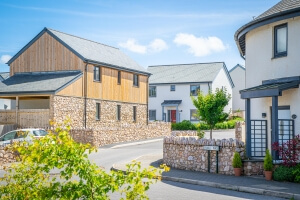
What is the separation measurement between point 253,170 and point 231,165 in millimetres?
864

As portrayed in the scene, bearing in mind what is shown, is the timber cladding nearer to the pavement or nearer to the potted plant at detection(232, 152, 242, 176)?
the pavement

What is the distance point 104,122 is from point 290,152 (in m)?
22.8

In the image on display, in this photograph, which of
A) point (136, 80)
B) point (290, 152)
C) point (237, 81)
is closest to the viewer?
point (290, 152)

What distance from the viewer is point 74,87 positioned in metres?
32.3

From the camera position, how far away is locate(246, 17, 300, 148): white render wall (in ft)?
53.4

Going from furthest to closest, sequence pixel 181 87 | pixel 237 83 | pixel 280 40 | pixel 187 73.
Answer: pixel 237 83 → pixel 187 73 → pixel 181 87 → pixel 280 40

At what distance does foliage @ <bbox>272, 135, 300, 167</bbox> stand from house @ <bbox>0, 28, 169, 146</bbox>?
16.0m

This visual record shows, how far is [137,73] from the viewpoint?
132 ft

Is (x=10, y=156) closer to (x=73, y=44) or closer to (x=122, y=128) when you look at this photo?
(x=122, y=128)

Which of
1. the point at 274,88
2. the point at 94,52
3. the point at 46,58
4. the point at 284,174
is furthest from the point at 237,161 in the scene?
the point at 94,52

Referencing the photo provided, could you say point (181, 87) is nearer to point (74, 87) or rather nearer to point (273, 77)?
point (74, 87)

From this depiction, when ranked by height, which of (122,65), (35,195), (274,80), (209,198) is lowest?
(209,198)

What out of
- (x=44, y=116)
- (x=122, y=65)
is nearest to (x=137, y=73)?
(x=122, y=65)

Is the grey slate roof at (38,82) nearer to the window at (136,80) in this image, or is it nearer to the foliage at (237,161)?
the window at (136,80)
